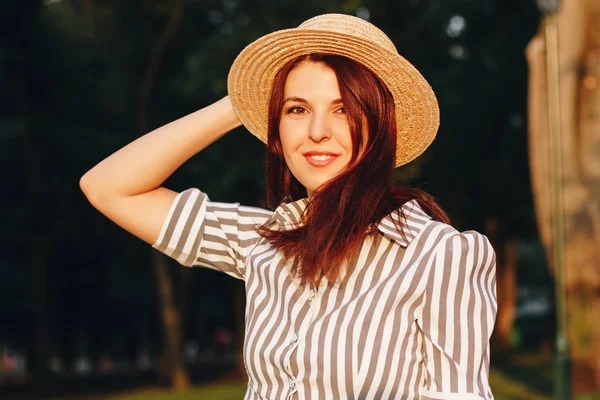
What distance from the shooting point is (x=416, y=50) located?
2000cm

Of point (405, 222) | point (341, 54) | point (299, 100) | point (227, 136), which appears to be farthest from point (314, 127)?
point (227, 136)

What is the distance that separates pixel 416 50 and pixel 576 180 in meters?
5.07

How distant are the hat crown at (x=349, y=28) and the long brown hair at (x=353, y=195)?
8 cm

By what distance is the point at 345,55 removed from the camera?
9.14 ft

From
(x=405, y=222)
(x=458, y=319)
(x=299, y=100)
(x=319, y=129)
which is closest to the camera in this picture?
(x=458, y=319)

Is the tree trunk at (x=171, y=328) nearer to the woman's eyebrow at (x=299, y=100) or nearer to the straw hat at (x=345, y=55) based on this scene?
the straw hat at (x=345, y=55)

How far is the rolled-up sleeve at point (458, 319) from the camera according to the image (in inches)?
91.8

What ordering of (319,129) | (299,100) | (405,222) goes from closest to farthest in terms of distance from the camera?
(405,222) → (319,129) → (299,100)

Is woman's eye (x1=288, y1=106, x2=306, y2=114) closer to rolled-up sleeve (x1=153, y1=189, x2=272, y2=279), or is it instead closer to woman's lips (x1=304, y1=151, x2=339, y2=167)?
woman's lips (x1=304, y1=151, x2=339, y2=167)

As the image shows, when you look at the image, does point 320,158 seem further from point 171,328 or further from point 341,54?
point 171,328

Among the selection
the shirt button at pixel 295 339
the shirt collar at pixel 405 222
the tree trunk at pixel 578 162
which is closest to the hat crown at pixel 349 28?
the shirt collar at pixel 405 222

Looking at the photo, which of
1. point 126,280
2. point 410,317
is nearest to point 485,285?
point 410,317

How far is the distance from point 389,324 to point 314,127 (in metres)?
0.59

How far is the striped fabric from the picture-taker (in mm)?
2354
